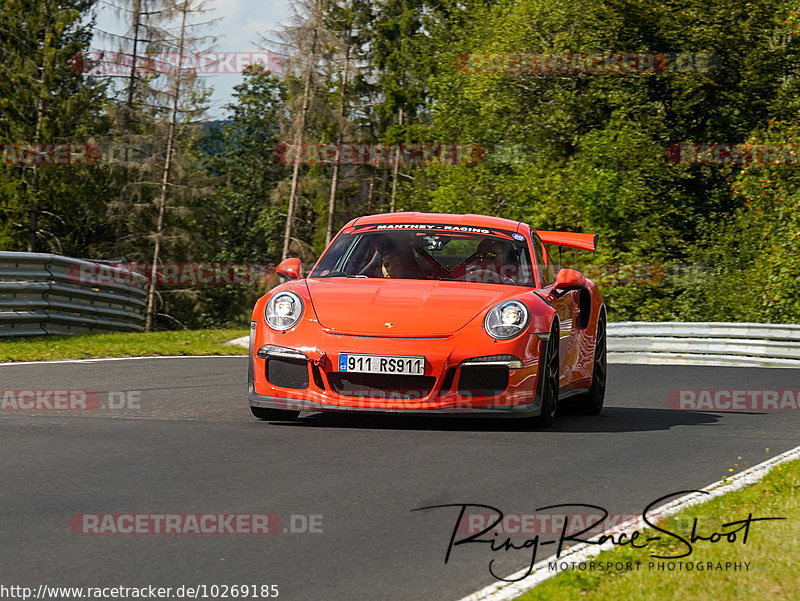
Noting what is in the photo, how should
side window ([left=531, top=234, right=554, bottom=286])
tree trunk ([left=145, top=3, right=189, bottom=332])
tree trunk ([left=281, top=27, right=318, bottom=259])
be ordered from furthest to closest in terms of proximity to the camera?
1. tree trunk ([left=145, top=3, right=189, bottom=332])
2. tree trunk ([left=281, top=27, right=318, bottom=259])
3. side window ([left=531, top=234, right=554, bottom=286])

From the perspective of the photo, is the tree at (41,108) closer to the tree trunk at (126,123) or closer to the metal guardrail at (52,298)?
the tree trunk at (126,123)

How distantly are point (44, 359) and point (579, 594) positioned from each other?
34.3ft

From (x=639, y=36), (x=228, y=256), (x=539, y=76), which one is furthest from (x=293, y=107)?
(x=228, y=256)

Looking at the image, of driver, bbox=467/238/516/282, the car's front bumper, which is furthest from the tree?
the car's front bumper

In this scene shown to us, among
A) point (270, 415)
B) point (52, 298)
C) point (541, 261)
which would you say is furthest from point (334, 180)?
point (270, 415)

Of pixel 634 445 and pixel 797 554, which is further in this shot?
pixel 634 445

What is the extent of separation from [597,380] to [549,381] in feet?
5.86

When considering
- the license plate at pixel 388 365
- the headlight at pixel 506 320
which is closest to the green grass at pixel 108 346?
the license plate at pixel 388 365

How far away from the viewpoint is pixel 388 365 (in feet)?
24.8

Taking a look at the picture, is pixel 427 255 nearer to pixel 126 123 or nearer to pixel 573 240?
pixel 573 240

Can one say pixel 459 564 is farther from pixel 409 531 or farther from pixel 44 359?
pixel 44 359

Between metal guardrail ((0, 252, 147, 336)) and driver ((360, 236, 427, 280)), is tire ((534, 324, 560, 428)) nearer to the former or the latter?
driver ((360, 236, 427, 280))

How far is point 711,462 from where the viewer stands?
283 inches

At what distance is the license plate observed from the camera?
24.7 ft
